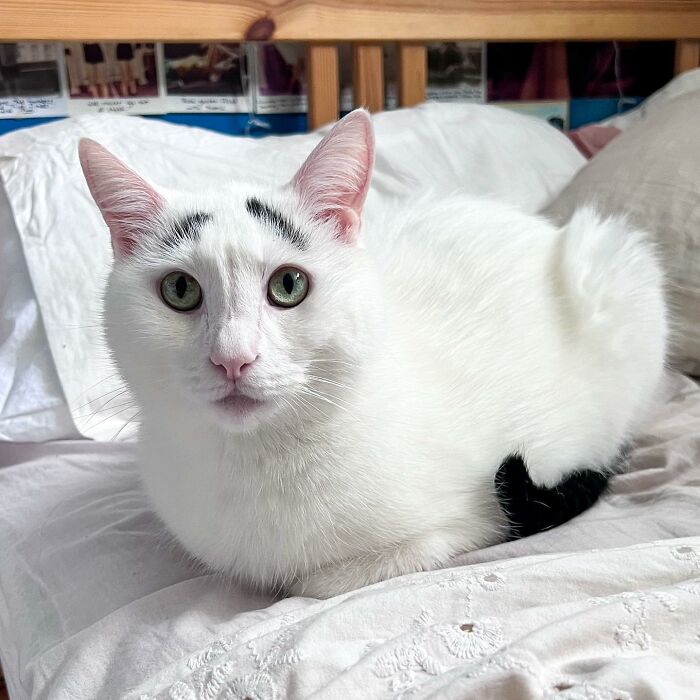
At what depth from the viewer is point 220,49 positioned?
5.86 ft

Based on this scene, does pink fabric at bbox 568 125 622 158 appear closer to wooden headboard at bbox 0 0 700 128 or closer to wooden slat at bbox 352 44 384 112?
wooden headboard at bbox 0 0 700 128

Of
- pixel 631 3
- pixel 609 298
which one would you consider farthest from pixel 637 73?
pixel 609 298

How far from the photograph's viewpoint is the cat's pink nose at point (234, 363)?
0.67 m

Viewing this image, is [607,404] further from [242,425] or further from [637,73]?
[637,73]

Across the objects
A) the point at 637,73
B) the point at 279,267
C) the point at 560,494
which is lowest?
the point at 560,494

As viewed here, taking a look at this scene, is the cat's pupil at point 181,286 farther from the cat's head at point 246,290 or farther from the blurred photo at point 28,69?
the blurred photo at point 28,69

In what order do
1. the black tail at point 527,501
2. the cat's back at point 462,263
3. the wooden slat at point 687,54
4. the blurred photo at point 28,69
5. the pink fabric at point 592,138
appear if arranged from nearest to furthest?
the black tail at point 527,501, the cat's back at point 462,263, the blurred photo at point 28,69, the pink fabric at point 592,138, the wooden slat at point 687,54

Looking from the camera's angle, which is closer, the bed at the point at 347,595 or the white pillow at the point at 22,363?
the bed at the point at 347,595

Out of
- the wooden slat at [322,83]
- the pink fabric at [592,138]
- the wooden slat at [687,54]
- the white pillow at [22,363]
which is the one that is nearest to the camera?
the white pillow at [22,363]

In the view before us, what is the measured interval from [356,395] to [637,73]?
188 cm

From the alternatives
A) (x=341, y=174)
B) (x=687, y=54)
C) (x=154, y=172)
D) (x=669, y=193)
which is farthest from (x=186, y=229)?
Answer: (x=687, y=54)

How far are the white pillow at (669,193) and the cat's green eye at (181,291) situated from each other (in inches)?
37.3

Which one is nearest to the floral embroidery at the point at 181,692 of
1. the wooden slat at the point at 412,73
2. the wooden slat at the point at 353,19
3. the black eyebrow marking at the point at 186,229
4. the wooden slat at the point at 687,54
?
the black eyebrow marking at the point at 186,229

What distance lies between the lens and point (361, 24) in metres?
1.70
